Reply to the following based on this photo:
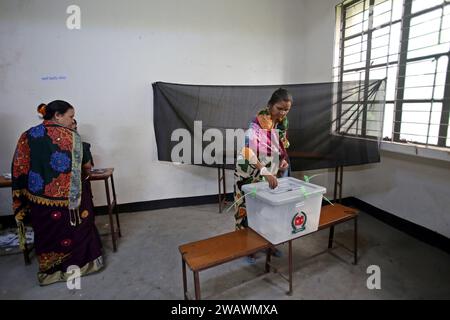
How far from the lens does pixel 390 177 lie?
253cm

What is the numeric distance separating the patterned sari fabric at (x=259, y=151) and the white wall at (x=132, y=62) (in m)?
1.37

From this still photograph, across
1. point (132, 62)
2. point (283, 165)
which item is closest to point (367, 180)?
point (283, 165)

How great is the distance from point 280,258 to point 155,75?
2351 millimetres

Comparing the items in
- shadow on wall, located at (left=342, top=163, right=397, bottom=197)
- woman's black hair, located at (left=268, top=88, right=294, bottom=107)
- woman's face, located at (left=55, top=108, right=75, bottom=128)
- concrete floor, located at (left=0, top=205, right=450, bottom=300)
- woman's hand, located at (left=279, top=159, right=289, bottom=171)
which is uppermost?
woman's black hair, located at (left=268, top=88, right=294, bottom=107)

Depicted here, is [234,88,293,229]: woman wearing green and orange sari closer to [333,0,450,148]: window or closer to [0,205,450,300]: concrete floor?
[0,205,450,300]: concrete floor

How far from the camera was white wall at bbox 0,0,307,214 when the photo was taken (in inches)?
100

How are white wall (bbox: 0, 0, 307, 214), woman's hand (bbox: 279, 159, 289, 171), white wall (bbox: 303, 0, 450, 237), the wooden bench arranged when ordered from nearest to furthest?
the wooden bench
woman's hand (bbox: 279, 159, 289, 171)
white wall (bbox: 303, 0, 450, 237)
white wall (bbox: 0, 0, 307, 214)

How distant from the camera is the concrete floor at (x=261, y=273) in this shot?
1656 millimetres

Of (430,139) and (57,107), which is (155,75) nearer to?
(57,107)

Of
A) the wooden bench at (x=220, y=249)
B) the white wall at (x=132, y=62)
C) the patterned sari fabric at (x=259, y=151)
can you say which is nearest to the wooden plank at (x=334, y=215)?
the wooden bench at (x=220, y=249)

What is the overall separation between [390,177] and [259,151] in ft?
5.39

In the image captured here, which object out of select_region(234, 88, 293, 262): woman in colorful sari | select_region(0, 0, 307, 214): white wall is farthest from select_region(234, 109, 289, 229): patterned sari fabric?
select_region(0, 0, 307, 214): white wall

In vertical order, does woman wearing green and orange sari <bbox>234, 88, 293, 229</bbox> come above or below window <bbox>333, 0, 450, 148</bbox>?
below

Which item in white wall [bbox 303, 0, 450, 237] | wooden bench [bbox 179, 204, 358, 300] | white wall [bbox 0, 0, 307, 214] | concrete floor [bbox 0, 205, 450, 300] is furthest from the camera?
white wall [bbox 0, 0, 307, 214]
